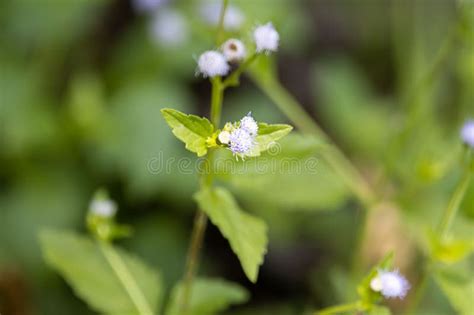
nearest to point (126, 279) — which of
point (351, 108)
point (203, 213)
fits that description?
point (203, 213)

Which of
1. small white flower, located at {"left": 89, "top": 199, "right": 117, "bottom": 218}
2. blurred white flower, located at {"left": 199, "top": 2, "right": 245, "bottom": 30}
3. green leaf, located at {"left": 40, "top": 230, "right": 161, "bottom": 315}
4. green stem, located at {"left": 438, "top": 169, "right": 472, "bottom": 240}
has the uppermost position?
blurred white flower, located at {"left": 199, "top": 2, "right": 245, "bottom": 30}

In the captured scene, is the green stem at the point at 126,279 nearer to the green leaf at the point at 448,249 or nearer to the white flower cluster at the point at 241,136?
the white flower cluster at the point at 241,136

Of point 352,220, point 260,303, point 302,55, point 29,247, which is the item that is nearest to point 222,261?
point 260,303

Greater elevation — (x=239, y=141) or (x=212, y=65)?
(x=212, y=65)

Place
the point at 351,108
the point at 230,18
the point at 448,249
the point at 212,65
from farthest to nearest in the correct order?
the point at 351,108
the point at 230,18
the point at 448,249
the point at 212,65

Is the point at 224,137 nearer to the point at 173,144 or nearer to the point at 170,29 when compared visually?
the point at 173,144

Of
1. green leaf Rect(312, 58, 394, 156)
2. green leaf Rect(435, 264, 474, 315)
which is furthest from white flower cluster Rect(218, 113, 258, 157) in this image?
green leaf Rect(312, 58, 394, 156)

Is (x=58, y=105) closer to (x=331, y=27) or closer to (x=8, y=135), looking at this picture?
(x=8, y=135)

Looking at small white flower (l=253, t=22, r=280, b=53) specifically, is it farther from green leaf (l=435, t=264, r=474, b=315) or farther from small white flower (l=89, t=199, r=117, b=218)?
green leaf (l=435, t=264, r=474, b=315)

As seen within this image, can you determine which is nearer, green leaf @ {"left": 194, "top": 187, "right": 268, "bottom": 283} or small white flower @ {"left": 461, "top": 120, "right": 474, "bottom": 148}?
green leaf @ {"left": 194, "top": 187, "right": 268, "bottom": 283}
